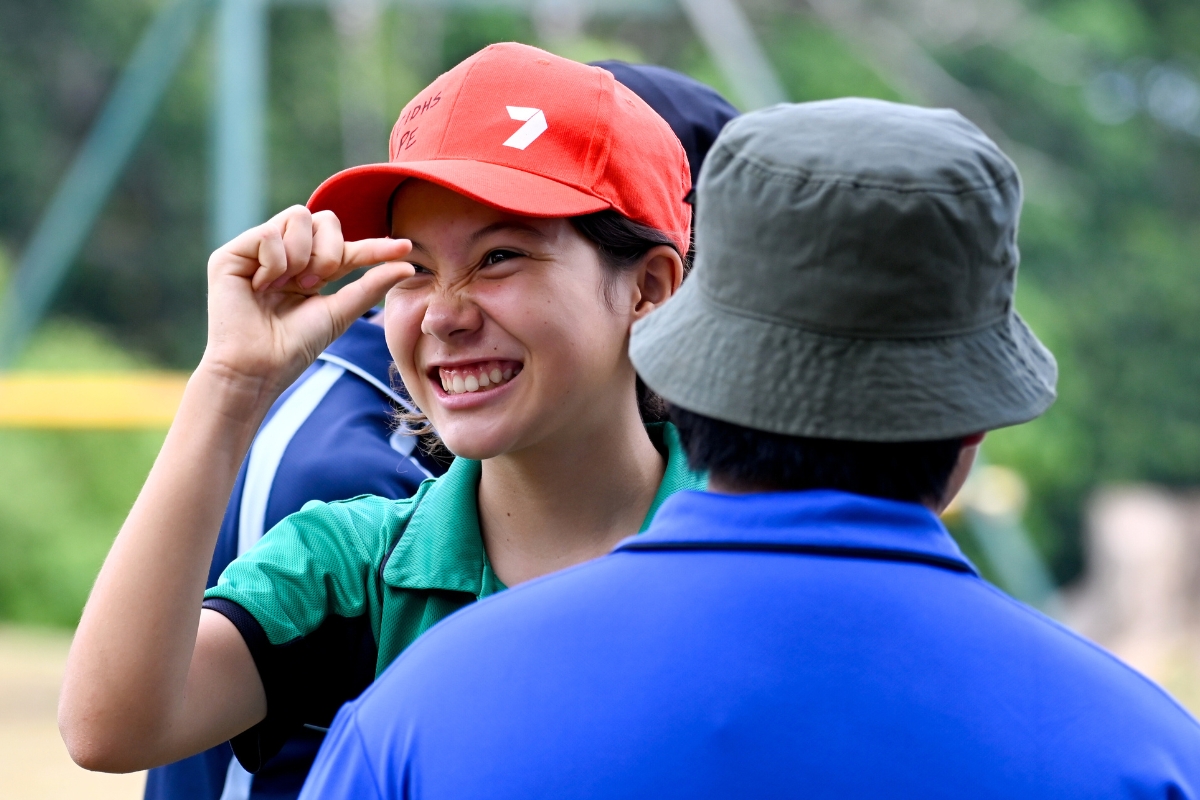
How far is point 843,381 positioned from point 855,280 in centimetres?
8

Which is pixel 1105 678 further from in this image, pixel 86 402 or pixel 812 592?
pixel 86 402

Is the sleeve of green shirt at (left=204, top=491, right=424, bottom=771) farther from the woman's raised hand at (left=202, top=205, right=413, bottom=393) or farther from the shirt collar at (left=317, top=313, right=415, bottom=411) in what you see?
the shirt collar at (left=317, top=313, right=415, bottom=411)

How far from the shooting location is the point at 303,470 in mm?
1900

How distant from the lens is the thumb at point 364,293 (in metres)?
1.60

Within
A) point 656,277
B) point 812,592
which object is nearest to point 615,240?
point 656,277

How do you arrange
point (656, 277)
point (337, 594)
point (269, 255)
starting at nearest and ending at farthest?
1. point (269, 255)
2. point (337, 594)
3. point (656, 277)

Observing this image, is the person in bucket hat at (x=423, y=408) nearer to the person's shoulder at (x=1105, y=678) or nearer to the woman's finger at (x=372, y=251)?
the woman's finger at (x=372, y=251)

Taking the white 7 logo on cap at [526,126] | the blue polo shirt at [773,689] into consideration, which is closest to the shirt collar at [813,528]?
the blue polo shirt at [773,689]

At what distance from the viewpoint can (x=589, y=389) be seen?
175cm

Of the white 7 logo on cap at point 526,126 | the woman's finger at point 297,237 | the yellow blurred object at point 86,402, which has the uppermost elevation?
the white 7 logo on cap at point 526,126

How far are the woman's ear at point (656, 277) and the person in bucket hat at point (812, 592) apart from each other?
69cm

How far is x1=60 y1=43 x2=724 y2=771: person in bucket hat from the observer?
1.43m

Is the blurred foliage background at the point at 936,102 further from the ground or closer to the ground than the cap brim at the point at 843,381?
closer to the ground

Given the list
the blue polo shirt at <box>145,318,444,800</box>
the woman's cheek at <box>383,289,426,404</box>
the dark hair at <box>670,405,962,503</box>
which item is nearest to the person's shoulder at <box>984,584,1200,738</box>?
the dark hair at <box>670,405,962,503</box>
